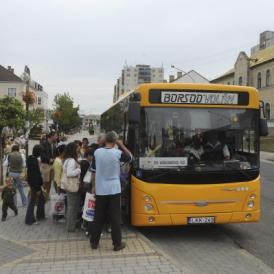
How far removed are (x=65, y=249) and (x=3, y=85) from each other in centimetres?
9854

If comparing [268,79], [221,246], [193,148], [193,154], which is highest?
[268,79]

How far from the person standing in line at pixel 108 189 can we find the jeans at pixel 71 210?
1429 mm

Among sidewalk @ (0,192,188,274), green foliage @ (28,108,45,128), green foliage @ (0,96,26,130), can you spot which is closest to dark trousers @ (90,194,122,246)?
sidewalk @ (0,192,188,274)

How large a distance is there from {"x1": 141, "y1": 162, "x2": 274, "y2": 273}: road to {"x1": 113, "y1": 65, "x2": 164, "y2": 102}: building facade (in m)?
101

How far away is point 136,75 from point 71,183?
4527 inches

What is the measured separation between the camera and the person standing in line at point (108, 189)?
7840 mm

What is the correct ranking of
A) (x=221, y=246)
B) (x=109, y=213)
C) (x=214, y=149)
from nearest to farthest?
1. (x=109, y=213)
2. (x=221, y=246)
3. (x=214, y=149)

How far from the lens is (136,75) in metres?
123

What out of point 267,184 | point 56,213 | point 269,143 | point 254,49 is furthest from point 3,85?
point 56,213

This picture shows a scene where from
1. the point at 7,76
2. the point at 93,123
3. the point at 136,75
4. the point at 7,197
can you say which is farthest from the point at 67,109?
the point at 7,197

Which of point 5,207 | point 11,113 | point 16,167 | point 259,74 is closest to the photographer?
point 5,207

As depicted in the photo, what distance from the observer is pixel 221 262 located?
24.9 feet

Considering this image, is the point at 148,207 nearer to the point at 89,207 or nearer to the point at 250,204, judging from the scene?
the point at 89,207

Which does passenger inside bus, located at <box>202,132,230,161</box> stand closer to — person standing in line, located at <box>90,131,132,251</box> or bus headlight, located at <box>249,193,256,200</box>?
bus headlight, located at <box>249,193,256,200</box>
